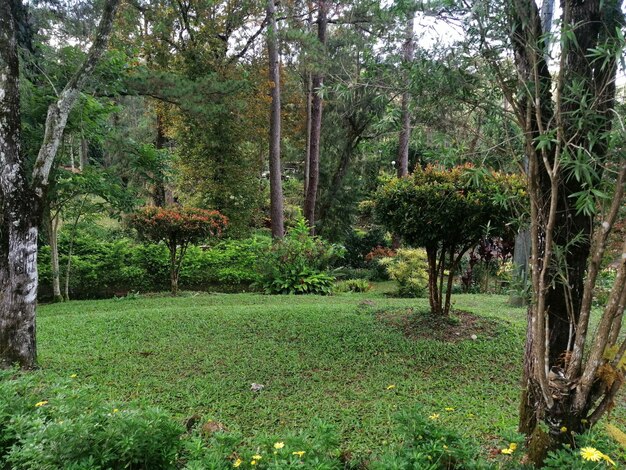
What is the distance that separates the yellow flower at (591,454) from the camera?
4.96 ft

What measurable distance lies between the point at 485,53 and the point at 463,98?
28 centimetres

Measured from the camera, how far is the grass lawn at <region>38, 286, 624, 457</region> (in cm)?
276

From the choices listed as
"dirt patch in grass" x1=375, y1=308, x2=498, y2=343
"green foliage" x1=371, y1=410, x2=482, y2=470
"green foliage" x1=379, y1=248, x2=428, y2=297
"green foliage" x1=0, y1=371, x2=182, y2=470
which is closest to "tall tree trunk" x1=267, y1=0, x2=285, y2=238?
"green foliage" x1=379, y1=248, x2=428, y2=297

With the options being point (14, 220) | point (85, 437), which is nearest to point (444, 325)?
point (85, 437)

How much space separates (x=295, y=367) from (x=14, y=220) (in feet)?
7.94

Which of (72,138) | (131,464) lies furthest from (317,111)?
(131,464)

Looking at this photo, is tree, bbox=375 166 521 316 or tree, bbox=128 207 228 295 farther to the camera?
tree, bbox=128 207 228 295

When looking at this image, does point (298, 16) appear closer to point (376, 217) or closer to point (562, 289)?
point (376, 217)

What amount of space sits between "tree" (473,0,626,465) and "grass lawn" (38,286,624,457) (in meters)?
0.35

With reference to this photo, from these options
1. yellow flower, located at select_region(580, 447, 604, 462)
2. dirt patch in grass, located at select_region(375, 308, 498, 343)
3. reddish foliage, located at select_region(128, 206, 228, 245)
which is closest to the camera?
yellow flower, located at select_region(580, 447, 604, 462)

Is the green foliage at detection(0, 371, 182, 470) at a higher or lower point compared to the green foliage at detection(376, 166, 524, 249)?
lower

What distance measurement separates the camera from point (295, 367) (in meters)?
3.65

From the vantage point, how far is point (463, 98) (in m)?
2.29

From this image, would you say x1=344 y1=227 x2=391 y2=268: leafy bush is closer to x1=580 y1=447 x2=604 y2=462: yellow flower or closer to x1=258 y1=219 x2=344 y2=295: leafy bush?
x1=258 y1=219 x2=344 y2=295: leafy bush
